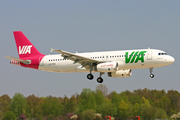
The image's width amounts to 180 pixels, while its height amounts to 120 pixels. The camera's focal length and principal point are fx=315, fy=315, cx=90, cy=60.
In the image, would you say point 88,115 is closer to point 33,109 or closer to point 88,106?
point 88,106

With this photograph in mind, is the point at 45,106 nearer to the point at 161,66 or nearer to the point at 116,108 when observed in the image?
the point at 116,108

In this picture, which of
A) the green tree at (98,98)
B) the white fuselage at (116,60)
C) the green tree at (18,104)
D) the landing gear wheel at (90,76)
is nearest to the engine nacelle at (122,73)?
the landing gear wheel at (90,76)

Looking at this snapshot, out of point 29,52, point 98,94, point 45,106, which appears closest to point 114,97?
point 98,94

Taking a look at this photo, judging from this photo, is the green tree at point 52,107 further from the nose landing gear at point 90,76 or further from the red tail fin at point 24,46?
the nose landing gear at point 90,76

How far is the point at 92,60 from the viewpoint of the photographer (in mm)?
51812

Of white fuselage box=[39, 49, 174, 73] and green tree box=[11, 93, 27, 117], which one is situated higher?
white fuselage box=[39, 49, 174, 73]

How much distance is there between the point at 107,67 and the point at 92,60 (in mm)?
2812

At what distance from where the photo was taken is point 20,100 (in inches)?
4867

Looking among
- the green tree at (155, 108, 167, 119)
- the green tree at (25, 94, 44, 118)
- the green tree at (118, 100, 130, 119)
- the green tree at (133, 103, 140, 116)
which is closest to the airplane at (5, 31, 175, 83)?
the green tree at (155, 108, 167, 119)

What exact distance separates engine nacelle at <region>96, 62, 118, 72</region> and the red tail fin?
12928mm

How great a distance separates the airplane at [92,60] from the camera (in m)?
50.4

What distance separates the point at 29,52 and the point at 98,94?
6590 centimetres

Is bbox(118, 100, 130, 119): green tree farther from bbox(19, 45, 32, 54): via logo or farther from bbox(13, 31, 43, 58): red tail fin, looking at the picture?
bbox(19, 45, 32, 54): via logo

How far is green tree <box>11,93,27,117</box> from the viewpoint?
11780 cm
